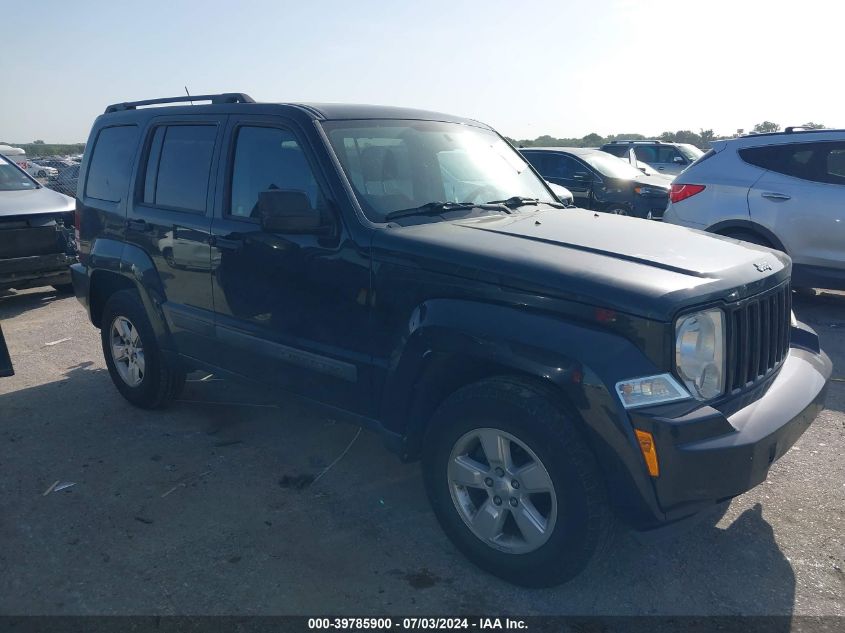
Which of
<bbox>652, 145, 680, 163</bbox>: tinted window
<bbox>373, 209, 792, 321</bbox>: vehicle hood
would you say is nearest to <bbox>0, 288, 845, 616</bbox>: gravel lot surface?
<bbox>373, 209, 792, 321</bbox>: vehicle hood

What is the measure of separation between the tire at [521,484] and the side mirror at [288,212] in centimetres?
110

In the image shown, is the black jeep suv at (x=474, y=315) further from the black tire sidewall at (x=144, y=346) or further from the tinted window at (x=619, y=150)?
the tinted window at (x=619, y=150)

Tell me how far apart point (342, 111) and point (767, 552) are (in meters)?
3.05

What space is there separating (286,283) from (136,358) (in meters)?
1.92

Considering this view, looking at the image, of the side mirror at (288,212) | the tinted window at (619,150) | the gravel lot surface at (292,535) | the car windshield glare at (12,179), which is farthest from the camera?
the tinted window at (619,150)

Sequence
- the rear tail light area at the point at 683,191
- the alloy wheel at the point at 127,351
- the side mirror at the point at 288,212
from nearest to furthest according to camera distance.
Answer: the side mirror at the point at 288,212, the alloy wheel at the point at 127,351, the rear tail light area at the point at 683,191

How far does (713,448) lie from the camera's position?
255 centimetres

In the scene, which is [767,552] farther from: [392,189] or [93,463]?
[93,463]

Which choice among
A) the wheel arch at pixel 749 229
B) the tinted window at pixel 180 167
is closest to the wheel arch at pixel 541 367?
the tinted window at pixel 180 167

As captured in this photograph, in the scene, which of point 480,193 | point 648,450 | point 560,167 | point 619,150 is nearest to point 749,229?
point 480,193

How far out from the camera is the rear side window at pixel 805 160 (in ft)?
22.3

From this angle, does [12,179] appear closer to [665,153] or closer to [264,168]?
[264,168]

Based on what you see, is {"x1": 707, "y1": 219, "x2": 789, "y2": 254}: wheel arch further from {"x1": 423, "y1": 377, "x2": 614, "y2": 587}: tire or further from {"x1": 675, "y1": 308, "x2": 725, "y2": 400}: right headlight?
{"x1": 423, "y1": 377, "x2": 614, "y2": 587}: tire

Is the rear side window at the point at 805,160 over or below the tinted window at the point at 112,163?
below
